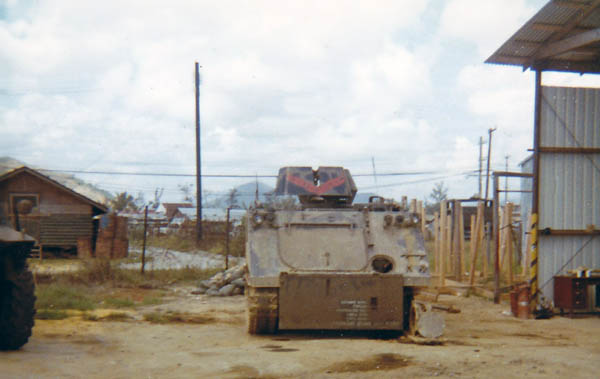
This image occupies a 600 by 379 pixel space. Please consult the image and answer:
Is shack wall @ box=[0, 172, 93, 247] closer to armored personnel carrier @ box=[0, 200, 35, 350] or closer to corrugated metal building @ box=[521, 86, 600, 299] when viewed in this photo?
armored personnel carrier @ box=[0, 200, 35, 350]

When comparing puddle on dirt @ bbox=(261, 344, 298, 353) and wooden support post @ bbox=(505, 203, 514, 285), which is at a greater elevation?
wooden support post @ bbox=(505, 203, 514, 285)

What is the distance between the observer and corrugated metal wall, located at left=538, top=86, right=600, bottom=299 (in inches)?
441

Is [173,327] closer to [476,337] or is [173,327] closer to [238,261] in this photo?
[476,337]

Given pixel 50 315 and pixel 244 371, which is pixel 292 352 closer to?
pixel 244 371

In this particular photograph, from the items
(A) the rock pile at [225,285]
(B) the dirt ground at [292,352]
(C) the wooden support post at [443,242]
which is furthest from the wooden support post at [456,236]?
(A) the rock pile at [225,285]

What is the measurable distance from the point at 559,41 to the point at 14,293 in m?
9.21

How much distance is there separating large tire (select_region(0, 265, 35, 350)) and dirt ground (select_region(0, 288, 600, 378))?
0.17 meters

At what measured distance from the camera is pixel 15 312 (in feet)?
23.2

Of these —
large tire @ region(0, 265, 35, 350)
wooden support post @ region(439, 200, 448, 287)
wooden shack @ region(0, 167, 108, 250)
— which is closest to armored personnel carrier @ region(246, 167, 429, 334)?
large tire @ region(0, 265, 35, 350)

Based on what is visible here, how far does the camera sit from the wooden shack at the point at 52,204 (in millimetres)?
24438

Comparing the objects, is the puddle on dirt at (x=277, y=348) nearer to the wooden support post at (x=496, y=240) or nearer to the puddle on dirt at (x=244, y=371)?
the puddle on dirt at (x=244, y=371)

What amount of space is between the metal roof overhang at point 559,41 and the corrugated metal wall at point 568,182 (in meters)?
0.50

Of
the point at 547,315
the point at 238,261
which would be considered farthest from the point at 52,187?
the point at 547,315

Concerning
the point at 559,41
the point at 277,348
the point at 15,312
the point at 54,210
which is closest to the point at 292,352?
the point at 277,348
